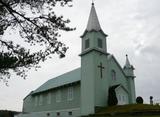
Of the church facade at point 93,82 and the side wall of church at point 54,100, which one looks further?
the side wall of church at point 54,100

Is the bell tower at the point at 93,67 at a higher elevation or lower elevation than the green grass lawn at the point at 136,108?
higher

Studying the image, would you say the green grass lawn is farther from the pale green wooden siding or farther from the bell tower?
the pale green wooden siding

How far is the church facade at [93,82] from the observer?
27.9 m

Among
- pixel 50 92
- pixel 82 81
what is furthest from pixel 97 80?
pixel 50 92

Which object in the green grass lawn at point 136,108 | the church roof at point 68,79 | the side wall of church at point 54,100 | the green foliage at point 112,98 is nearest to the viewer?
the green grass lawn at point 136,108

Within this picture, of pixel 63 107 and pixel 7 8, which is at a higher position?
pixel 7 8

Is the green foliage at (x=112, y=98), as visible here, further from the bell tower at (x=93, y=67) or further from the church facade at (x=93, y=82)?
the bell tower at (x=93, y=67)

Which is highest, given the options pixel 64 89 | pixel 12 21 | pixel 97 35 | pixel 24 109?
pixel 97 35

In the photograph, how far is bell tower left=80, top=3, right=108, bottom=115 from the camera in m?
27.5

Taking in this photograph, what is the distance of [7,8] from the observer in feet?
39.6

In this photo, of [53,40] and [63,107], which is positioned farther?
[63,107]

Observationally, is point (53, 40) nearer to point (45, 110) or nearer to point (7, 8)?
point (7, 8)

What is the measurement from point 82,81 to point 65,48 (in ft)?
53.0

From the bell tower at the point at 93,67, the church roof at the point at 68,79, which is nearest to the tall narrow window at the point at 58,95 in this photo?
the church roof at the point at 68,79
